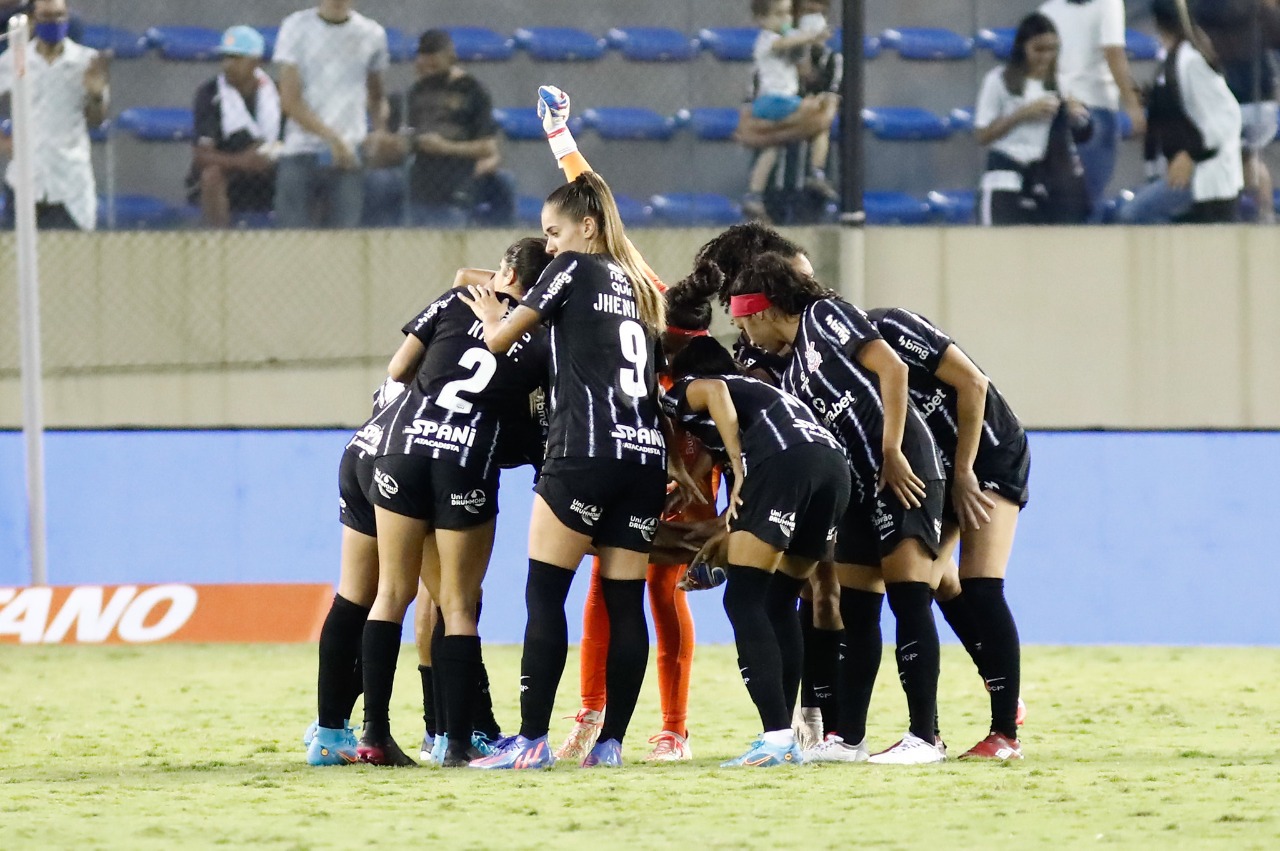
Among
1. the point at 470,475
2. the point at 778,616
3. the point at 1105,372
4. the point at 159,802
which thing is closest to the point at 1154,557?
the point at 1105,372

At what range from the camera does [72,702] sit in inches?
290

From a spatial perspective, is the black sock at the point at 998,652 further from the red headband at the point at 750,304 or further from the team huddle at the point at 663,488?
the red headband at the point at 750,304

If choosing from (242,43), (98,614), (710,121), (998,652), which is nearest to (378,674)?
(998,652)

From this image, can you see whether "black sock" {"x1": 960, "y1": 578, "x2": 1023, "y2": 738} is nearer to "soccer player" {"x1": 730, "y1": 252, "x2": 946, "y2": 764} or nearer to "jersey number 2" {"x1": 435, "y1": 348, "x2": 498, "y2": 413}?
"soccer player" {"x1": 730, "y1": 252, "x2": 946, "y2": 764}

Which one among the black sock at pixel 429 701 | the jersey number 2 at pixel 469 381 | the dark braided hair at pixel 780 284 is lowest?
the black sock at pixel 429 701

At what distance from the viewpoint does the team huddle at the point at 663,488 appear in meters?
5.39

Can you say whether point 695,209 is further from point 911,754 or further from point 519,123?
point 911,754

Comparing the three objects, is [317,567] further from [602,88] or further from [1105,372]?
[1105,372]

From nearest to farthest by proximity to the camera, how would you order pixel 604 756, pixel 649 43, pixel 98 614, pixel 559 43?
1. pixel 604 756
2. pixel 98 614
3. pixel 649 43
4. pixel 559 43

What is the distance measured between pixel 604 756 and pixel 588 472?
85 cm

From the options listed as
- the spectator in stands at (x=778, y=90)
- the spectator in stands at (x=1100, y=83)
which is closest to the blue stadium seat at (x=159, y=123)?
the spectator in stands at (x=778, y=90)

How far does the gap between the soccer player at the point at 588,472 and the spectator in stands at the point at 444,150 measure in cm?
594

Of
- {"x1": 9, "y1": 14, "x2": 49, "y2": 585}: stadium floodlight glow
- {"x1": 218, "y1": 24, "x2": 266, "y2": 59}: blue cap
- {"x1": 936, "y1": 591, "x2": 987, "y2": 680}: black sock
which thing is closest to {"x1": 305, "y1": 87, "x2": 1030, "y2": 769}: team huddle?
{"x1": 936, "y1": 591, "x2": 987, "y2": 680}: black sock

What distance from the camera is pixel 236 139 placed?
11250 mm
